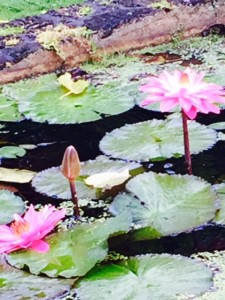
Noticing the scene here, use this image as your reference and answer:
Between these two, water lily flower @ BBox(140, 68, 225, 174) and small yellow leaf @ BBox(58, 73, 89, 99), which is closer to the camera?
water lily flower @ BBox(140, 68, 225, 174)

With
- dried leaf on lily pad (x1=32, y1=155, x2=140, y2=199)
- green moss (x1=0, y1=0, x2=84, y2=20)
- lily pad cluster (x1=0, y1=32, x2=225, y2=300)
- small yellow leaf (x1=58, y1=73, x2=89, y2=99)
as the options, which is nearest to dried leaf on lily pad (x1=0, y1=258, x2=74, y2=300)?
lily pad cluster (x1=0, y1=32, x2=225, y2=300)

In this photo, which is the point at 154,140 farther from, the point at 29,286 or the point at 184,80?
the point at 29,286

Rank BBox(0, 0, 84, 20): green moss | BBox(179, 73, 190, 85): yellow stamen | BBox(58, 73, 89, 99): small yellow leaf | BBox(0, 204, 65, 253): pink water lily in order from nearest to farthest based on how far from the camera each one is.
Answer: BBox(0, 204, 65, 253): pink water lily, BBox(179, 73, 190, 85): yellow stamen, BBox(58, 73, 89, 99): small yellow leaf, BBox(0, 0, 84, 20): green moss

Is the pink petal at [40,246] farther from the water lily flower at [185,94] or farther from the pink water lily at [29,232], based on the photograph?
the water lily flower at [185,94]

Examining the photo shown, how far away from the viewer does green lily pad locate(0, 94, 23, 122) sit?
215 cm

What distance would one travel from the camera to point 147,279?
1.27 m

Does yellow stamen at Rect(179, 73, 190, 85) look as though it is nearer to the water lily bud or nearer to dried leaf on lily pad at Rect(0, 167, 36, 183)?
the water lily bud

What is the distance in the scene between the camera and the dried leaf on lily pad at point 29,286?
125 centimetres

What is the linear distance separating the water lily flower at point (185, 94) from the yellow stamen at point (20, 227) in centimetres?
41

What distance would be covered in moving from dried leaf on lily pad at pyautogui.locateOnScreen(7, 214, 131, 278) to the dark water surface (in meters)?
0.05

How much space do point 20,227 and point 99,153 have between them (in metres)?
0.52

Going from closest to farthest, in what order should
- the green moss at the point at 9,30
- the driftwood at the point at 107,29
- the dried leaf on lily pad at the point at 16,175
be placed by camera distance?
the dried leaf on lily pad at the point at 16,175 < the driftwood at the point at 107,29 < the green moss at the point at 9,30

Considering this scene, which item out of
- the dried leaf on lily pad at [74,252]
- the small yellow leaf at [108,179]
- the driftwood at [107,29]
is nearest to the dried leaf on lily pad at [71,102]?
the driftwood at [107,29]

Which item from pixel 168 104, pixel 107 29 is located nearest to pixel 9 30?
pixel 107 29
